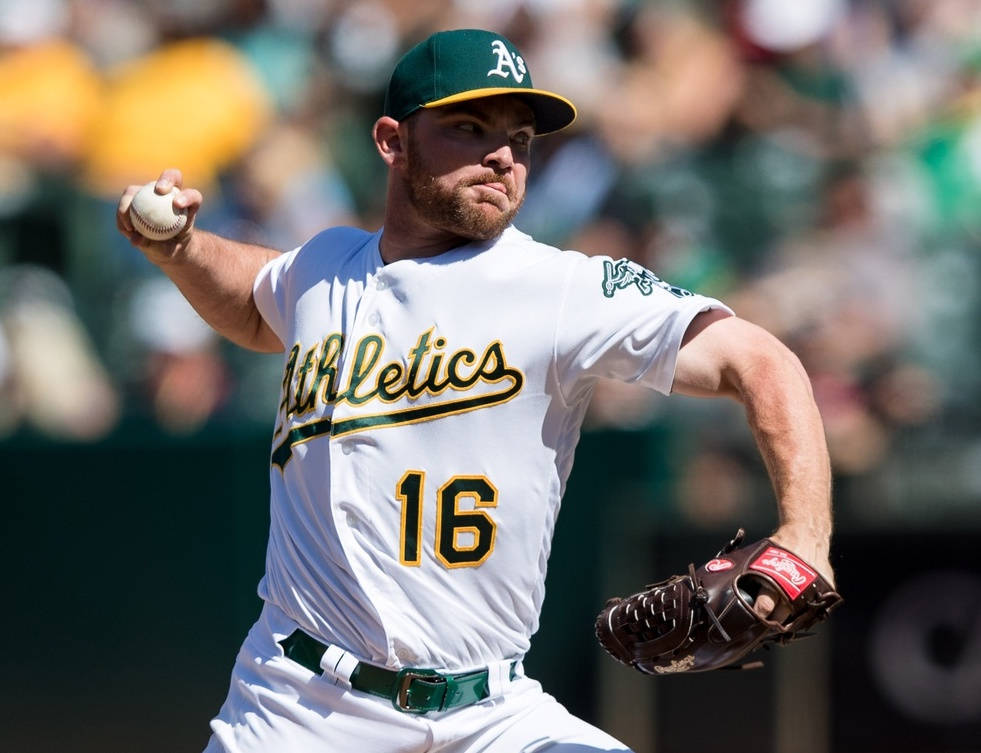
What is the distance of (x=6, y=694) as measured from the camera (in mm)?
6914

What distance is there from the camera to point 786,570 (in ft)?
8.93

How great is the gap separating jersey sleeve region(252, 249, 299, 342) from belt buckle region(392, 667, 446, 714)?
3.19 ft

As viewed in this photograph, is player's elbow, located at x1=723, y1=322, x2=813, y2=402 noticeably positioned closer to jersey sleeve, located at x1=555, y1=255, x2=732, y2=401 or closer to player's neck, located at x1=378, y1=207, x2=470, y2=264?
jersey sleeve, located at x1=555, y1=255, x2=732, y2=401

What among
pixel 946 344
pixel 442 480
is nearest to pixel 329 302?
pixel 442 480

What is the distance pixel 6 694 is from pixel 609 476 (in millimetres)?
3033

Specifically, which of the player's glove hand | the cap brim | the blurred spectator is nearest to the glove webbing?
the player's glove hand

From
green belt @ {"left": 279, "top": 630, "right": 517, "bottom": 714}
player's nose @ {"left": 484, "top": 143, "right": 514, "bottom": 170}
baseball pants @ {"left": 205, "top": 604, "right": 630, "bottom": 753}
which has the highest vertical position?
player's nose @ {"left": 484, "top": 143, "right": 514, "bottom": 170}

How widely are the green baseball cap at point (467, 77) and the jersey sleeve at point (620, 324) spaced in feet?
1.42

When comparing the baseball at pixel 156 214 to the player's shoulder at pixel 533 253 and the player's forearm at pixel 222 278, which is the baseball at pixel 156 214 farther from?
the player's shoulder at pixel 533 253

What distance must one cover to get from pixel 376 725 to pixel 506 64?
147 centimetres

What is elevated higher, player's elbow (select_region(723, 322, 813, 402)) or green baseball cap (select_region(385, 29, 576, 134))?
green baseball cap (select_region(385, 29, 576, 134))

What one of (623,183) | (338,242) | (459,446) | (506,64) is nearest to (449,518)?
(459,446)

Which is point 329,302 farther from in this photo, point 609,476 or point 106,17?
point 106,17

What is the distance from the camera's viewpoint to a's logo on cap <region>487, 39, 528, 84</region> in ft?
10.7
